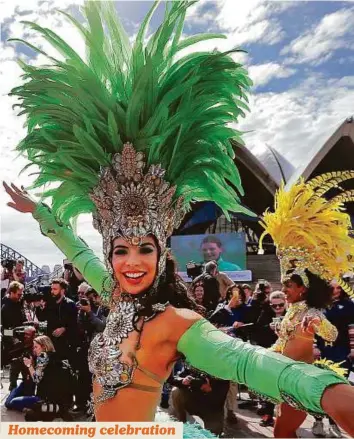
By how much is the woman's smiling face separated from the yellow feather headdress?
1031 mm

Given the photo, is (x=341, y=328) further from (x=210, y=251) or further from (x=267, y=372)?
(x=267, y=372)

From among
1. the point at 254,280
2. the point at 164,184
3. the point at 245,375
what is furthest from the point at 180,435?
the point at 254,280

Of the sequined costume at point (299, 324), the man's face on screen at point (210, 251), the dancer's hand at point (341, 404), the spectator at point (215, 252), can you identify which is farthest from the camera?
the spectator at point (215, 252)

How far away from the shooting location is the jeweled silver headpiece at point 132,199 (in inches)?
63.4

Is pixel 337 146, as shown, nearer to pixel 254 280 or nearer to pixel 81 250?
pixel 254 280

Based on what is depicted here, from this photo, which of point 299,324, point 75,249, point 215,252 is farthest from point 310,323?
point 215,252

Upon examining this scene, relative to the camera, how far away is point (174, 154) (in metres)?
1.62

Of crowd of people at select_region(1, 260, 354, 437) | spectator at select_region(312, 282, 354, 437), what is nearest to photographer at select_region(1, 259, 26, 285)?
crowd of people at select_region(1, 260, 354, 437)

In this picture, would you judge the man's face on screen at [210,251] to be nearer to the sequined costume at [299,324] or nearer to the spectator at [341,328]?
the spectator at [341,328]

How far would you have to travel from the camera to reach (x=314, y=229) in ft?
8.18

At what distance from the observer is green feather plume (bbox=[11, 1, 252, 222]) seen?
1579 mm

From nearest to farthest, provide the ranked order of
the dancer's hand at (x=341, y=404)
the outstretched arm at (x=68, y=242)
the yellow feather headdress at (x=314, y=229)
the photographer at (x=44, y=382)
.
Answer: the dancer's hand at (x=341, y=404), the outstretched arm at (x=68, y=242), the yellow feather headdress at (x=314, y=229), the photographer at (x=44, y=382)

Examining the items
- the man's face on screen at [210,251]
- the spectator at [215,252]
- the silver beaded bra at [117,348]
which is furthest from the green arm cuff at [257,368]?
the spectator at [215,252]

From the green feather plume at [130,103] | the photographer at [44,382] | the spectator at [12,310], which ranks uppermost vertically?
the green feather plume at [130,103]
